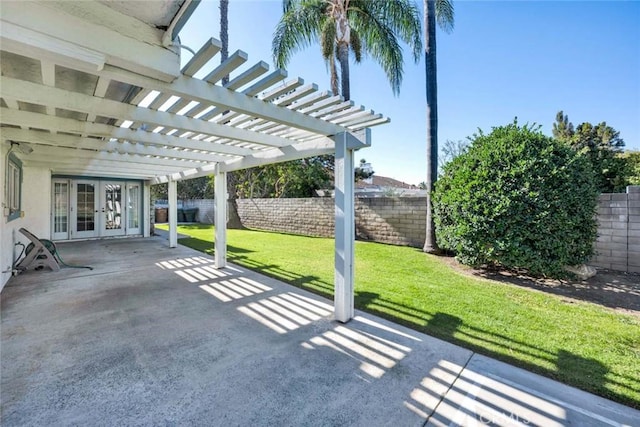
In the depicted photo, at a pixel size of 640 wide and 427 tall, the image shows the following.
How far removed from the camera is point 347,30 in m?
10.3

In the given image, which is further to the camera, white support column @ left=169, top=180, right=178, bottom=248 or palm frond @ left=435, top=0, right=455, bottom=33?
white support column @ left=169, top=180, right=178, bottom=248

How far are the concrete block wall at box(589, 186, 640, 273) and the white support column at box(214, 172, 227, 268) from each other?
823 centimetres

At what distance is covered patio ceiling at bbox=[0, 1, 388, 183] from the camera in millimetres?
1875

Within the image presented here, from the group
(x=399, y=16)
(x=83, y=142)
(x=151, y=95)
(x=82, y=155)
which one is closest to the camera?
(x=151, y=95)

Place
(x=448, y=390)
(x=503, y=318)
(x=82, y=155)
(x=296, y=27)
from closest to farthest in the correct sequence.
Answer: (x=448, y=390) < (x=503, y=318) < (x=82, y=155) < (x=296, y=27)

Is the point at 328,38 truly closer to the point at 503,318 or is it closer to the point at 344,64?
the point at 344,64

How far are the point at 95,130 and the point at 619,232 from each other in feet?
32.5

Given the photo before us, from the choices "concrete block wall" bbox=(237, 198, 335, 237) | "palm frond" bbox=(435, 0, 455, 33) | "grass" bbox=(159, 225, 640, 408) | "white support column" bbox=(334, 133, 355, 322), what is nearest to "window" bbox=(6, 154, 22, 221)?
"grass" bbox=(159, 225, 640, 408)

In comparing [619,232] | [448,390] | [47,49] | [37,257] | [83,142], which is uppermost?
[83,142]

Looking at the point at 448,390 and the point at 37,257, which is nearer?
the point at 448,390

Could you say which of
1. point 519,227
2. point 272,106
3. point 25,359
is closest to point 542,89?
point 519,227

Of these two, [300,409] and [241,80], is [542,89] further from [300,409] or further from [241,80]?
[300,409]

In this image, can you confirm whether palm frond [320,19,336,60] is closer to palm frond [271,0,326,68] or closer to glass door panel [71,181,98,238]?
palm frond [271,0,326,68]

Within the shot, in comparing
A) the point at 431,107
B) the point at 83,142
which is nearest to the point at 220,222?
the point at 83,142
